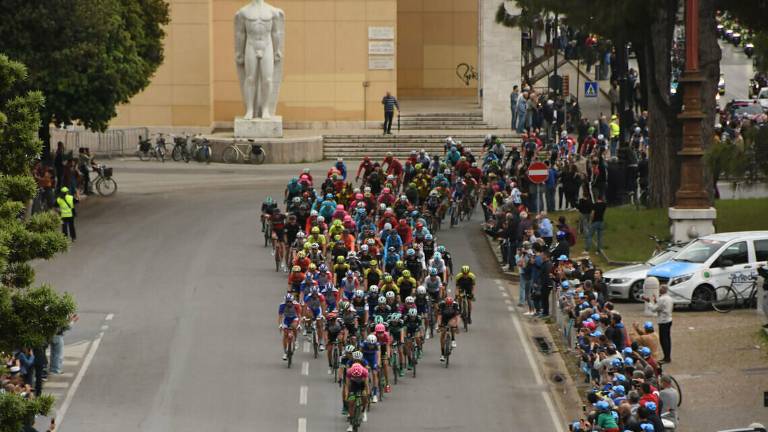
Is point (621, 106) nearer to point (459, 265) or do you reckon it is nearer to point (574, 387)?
point (459, 265)

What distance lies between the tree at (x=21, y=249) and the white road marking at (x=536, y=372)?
9.67 meters

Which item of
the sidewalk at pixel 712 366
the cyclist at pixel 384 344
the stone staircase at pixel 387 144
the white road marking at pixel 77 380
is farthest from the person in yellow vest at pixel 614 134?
the cyclist at pixel 384 344

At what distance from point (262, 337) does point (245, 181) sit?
20989 millimetres

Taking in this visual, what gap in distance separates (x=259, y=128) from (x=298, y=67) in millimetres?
6671

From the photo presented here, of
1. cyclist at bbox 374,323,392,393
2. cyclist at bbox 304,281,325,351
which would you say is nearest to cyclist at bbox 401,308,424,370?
cyclist at bbox 374,323,392,393

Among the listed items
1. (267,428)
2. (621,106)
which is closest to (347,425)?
(267,428)

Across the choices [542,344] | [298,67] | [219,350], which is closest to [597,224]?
[542,344]

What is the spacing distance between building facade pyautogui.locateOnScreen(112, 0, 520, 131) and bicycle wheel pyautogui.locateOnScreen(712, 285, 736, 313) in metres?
29.3

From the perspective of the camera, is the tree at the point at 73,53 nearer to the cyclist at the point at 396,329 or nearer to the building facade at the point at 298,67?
the cyclist at the point at 396,329

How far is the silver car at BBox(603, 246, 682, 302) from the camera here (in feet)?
106

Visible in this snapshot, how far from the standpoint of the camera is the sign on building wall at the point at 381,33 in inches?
2386

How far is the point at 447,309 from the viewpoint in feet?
94.6

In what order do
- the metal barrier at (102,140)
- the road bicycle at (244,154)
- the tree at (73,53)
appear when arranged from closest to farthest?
1. the tree at (73,53)
2. the road bicycle at (244,154)
3. the metal barrier at (102,140)

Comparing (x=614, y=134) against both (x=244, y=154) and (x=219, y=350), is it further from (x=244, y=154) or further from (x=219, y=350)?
(x=219, y=350)
